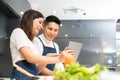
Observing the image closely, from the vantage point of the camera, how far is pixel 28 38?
1487 millimetres

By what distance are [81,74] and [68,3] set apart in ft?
12.1

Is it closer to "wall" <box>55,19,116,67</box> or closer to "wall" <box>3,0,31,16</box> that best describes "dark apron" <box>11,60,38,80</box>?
"wall" <box>3,0,31,16</box>

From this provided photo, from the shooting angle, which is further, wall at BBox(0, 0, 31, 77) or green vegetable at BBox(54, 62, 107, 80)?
wall at BBox(0, 0, 31, 77)

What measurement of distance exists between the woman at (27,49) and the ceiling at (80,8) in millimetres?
2831

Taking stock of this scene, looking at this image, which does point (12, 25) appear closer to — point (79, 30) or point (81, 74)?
point (79, 30)

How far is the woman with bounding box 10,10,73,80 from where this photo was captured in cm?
132

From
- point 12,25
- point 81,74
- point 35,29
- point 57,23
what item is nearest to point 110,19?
point 12,25

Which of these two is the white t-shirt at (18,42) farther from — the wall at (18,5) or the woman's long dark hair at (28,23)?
the wall at (18,5)

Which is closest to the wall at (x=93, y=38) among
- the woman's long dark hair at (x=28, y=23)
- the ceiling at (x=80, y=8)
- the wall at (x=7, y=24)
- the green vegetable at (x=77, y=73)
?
the ceiling at (x=80, y=8)

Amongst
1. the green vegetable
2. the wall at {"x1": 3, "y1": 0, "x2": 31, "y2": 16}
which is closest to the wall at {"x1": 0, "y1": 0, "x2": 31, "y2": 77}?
the wall at {"x1": 3, "y1": 0, "x2": 31, "y2": 16}

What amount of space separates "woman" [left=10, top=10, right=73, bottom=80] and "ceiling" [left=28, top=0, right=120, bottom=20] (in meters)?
2.83

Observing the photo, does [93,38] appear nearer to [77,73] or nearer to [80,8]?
[80,8]

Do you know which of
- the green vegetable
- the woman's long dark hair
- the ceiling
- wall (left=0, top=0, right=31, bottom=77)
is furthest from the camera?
the ceiling

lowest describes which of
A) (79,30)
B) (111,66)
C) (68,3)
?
(111,66)
